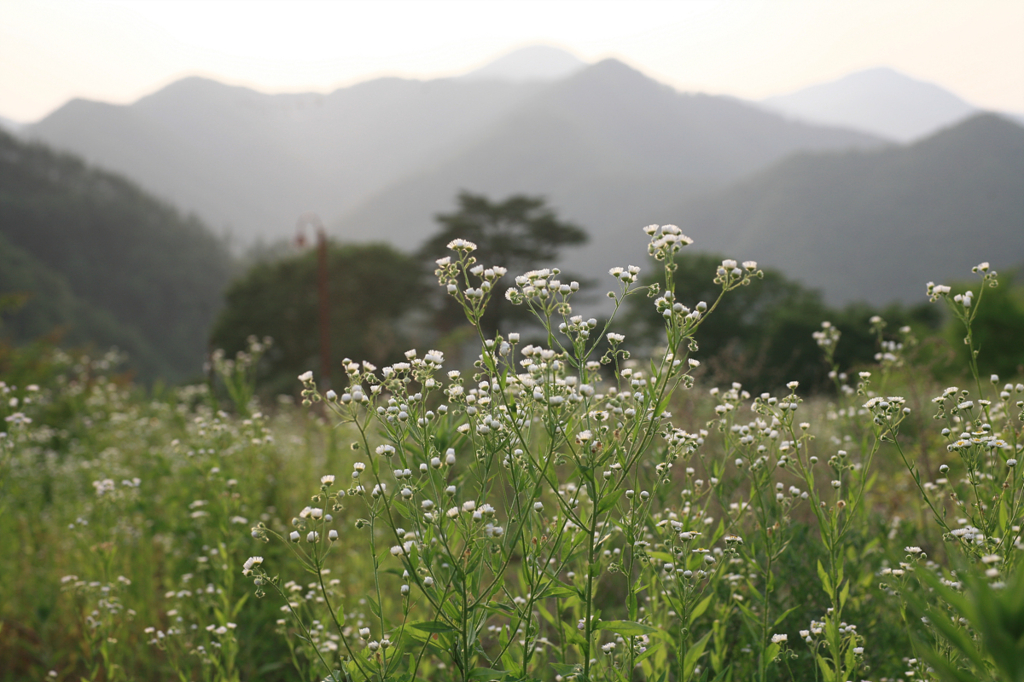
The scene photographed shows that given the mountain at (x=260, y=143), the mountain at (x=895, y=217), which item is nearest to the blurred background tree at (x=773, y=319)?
the mountain at (x=895, y=217)

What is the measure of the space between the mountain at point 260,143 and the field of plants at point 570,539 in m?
126

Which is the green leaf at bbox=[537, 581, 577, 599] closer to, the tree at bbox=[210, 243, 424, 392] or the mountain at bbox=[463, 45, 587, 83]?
the tree at bbox=[210, 243, 424, 392]

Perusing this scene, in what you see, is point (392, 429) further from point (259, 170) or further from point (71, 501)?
point (259, 170)

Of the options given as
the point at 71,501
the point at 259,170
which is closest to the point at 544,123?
the point at 259,170

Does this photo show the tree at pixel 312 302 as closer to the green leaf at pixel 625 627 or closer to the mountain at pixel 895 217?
the green leaf at pixel 625 627

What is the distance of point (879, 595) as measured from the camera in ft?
10.2

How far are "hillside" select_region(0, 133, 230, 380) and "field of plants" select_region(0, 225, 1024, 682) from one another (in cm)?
5848

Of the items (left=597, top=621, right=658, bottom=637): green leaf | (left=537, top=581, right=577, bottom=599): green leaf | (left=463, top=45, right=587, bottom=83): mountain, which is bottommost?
(left=597, top=621, right=658, bottom=637): green leaf

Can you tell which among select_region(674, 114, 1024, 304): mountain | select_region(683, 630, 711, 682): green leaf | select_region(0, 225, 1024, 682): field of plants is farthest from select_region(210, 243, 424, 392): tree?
select_region(674, 114, 1024, 304): mountain

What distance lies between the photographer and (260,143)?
153 meters

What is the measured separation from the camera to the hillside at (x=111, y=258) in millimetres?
56469

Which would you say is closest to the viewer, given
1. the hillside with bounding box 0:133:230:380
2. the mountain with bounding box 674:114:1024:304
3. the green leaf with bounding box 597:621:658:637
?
the green leaf with bounding box 597:621:658:637

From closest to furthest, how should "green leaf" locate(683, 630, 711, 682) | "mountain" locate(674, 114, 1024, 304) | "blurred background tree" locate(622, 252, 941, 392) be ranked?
"green leaf" locate(683, 630, 711, 682) → "blurred background tree" locate(622, 252, 941, 392) → "mountain" locate(674, 114, 1024, 304)

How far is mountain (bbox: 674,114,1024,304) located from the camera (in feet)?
248
